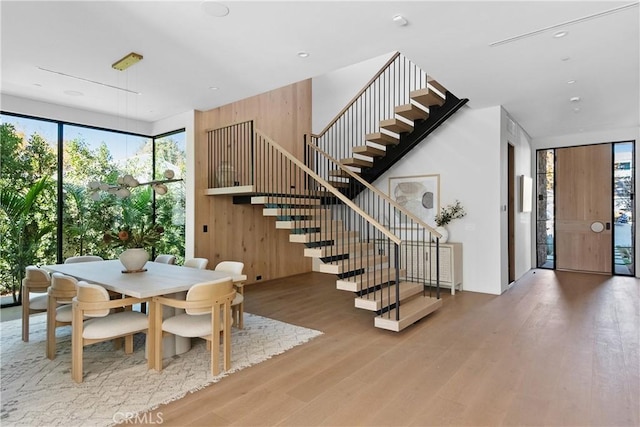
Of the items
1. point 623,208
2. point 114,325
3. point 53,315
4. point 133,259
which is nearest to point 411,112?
point 133,259

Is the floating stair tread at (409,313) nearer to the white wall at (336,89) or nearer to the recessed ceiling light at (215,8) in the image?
the recessed ceiling light at (215,8)

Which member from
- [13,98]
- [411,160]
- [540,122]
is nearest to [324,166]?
[411,160]

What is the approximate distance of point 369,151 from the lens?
21.0 feet

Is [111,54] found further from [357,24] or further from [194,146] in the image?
[357,24]

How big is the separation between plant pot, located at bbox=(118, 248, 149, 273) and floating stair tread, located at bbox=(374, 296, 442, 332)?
273 cm

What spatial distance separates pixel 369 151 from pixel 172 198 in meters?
3.80

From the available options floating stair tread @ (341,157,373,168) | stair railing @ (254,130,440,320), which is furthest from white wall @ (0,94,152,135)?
floating stair tread @ (341,157,373,168)

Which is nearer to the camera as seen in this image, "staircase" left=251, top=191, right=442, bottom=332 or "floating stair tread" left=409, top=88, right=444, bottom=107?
"staircase" left=251, top=191, right=442, bottom=332

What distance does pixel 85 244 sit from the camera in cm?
592

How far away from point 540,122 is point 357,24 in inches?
213

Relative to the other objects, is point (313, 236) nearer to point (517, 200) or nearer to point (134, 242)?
point (134, 242)

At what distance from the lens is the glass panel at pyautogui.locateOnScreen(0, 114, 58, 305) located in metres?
5.14

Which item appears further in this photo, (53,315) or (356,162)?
(356,162)

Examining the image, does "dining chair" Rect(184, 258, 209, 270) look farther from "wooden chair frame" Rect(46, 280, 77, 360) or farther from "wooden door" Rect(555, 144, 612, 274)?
"wooden door" Rect(555, 144, 612, 274)
